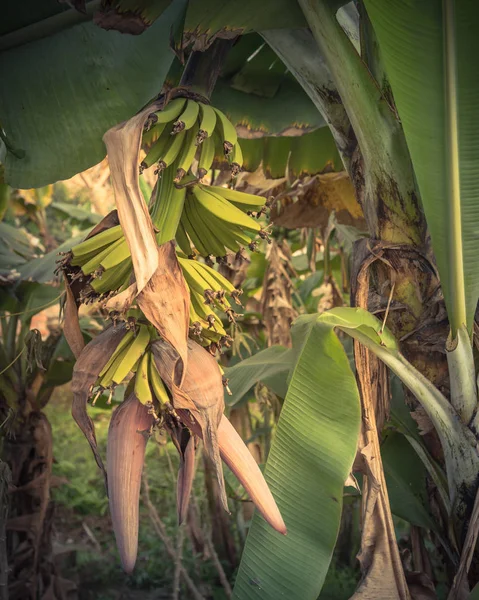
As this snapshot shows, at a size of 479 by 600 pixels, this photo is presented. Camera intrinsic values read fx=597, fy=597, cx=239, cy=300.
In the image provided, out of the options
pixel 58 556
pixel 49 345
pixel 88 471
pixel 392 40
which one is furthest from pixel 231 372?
pixel 88 471

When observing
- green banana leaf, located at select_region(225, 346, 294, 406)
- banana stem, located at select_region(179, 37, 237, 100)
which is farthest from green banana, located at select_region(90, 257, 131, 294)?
green banana leaf, located at select_region(225, 346, 294, 406)

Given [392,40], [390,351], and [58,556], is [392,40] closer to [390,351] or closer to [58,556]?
[390,351]

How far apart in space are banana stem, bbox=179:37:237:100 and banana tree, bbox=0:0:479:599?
15 mm

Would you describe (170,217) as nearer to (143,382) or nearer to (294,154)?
(143,382)

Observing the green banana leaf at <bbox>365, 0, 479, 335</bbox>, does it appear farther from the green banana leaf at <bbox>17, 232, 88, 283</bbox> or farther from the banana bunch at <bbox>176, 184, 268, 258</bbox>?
the green banana leaf at <bbox>17, 232, 88, 283</bbox>

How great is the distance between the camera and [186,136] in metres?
0.72

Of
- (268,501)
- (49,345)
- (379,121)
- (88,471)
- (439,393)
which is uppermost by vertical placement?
(379,121)

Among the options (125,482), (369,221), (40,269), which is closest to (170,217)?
(125,482)

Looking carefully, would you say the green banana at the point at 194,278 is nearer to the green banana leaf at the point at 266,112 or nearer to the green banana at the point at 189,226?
the green banana at the point at 189,226

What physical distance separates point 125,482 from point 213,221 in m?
0.35

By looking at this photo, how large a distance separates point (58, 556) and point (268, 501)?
2.40 m

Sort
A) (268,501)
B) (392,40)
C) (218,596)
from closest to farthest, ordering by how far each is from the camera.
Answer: (268,501), (392,40), (218,596)

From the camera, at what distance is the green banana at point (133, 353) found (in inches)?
24.3

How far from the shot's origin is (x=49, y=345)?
2.04 m
